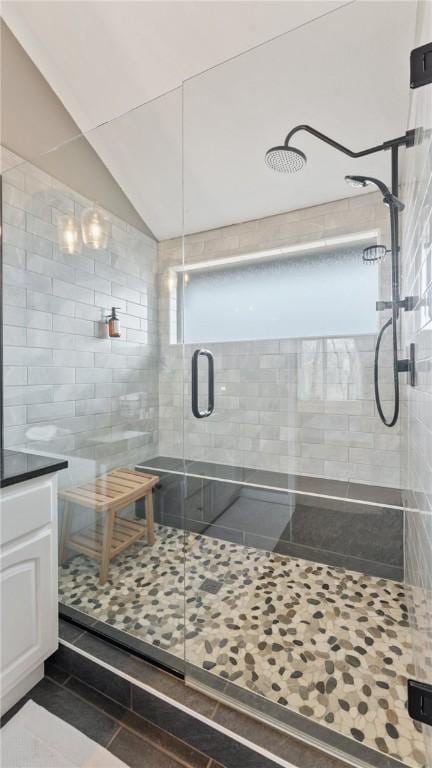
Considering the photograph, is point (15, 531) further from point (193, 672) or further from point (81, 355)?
point (81, 355)

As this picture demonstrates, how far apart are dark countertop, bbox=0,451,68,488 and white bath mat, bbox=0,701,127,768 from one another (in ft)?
2.82

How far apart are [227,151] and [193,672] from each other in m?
2.64

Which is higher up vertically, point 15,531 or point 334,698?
point 15,531

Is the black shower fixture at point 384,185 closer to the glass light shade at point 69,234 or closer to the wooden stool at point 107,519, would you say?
the glass light shade at point 69,234

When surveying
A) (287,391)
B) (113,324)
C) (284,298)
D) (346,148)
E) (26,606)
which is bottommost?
(26,606)

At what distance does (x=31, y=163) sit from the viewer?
195 centimetres

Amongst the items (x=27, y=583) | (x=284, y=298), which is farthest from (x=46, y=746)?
(x=284, y=298)

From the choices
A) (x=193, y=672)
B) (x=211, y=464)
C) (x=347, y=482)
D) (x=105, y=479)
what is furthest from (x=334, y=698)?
(x=105, y=479)

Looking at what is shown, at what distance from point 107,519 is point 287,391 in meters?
1.39

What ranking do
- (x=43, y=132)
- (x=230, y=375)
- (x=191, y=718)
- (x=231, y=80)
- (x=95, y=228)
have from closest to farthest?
(x=191, y=718)
(x=231, y=80)
(x=43, y=132)
(x=95, y=228)
(x=230, y=375)

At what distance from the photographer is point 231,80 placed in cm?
171

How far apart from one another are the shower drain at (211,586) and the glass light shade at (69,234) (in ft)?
7.00

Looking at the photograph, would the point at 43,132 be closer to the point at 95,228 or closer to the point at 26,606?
the point at 95,228

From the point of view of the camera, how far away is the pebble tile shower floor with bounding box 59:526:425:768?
1.18m
